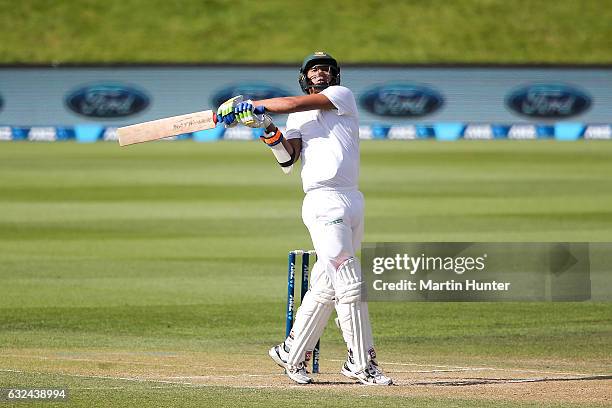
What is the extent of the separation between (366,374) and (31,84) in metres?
32.4

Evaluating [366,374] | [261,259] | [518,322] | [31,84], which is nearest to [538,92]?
[31,84]

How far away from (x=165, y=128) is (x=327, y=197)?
1.19m

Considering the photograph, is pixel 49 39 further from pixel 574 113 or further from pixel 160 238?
pixel 160 238

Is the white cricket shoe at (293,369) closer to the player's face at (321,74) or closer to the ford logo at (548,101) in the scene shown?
the player's face at (321,74)

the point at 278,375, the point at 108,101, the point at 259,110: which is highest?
the point at 108,101

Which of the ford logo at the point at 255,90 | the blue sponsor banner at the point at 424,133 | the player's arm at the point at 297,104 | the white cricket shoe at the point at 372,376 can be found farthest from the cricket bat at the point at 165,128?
the ford logo at the point at 255,90

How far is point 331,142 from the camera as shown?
8000mm

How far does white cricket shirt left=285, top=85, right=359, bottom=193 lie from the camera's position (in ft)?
26.0

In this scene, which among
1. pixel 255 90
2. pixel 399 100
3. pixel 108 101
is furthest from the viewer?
pixel 108 101

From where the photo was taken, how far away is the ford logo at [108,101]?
124 feet

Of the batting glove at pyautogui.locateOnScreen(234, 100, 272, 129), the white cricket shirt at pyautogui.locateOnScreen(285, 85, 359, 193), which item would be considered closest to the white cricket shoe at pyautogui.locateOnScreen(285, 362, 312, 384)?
the white cricket shirt at pyautogui.locateOnScreen(285, 85, 359, 193)

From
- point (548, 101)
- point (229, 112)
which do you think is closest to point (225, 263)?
point (229, 112)

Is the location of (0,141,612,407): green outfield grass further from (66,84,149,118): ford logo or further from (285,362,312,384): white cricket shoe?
(66,84,149,118): ford logo

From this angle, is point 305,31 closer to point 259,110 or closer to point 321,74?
point 321,74
